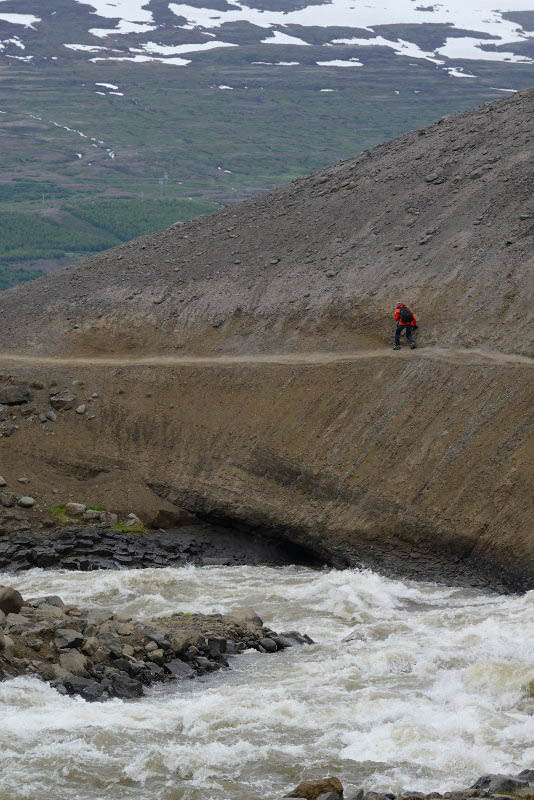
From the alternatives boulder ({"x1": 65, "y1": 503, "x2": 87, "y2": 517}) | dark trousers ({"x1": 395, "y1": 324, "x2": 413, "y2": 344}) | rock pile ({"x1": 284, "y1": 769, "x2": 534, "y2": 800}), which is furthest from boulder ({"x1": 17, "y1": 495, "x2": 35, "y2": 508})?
rock pile ({"x1": 284, "y1": 769, "x2": 534, "y2": 800})

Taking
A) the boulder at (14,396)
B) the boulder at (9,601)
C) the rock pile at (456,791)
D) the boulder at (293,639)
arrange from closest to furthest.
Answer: the rock pile at (456,791)
the boulder at (9,601)
the boulder at (293,639)
the boulder at (14,396)

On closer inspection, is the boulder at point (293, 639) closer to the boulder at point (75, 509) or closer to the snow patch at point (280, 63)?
the boulder at point (75, 509)

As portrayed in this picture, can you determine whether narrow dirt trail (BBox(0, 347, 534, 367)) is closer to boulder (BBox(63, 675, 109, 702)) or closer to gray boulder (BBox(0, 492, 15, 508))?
gray boulder (BBox(0, 492, 15, 508))

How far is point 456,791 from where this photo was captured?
66.4 ft

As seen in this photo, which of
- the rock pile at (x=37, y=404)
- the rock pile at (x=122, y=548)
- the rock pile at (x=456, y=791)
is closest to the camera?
the rock pile at (x=456, y=791)

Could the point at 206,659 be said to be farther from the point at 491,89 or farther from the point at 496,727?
the point at 491,89

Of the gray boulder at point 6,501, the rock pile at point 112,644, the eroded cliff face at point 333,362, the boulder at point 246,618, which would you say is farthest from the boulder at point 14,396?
the boulder at point 246,618

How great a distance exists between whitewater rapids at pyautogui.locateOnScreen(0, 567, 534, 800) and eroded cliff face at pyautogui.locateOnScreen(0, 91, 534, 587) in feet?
16.2

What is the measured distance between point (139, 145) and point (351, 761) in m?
152

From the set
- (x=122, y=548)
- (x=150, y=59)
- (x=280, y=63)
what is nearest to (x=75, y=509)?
(x=122, y=548)

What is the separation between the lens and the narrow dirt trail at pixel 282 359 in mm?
37656

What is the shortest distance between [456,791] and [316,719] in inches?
164

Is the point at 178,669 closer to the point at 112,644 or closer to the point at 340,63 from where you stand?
the point at 112,644

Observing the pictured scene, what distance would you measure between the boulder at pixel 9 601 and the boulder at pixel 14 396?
1536 centimetres
